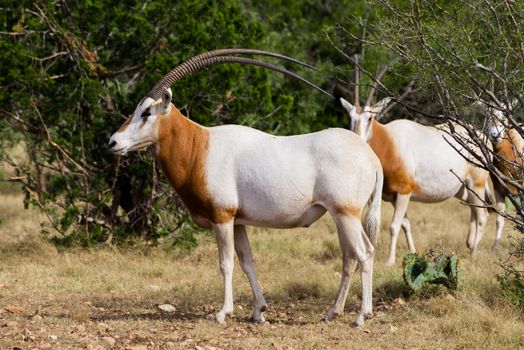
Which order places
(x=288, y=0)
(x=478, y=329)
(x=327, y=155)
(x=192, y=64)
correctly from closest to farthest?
(x=478, y=329), (x=327, y=155), (x=192, y=64), (x=288, y=0)

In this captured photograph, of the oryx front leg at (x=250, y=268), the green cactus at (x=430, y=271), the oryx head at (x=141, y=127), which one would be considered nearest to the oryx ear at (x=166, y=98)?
the oryx head at (x=141, y=127)

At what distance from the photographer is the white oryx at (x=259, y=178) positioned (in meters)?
8.05

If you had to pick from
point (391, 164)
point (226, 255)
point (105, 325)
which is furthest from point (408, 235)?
point (105, 325)

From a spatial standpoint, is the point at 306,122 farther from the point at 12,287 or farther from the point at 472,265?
the point at 12,287

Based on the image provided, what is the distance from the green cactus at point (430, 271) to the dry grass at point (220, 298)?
0.44ft

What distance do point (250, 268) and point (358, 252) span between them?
1.10 m

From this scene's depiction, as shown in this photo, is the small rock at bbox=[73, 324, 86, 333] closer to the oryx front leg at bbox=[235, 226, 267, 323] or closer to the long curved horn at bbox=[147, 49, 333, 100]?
the oryx front leg at bbox=[235, 226, 267, 323]

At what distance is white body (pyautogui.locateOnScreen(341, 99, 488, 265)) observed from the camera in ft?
38.4

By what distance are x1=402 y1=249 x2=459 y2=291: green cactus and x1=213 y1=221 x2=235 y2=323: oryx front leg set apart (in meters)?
1.76

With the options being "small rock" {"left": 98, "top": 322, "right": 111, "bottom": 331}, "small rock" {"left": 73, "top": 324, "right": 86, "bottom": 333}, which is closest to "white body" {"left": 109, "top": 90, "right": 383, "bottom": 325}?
"small rock" {"left": 98, "top": 322, "right": 111, "bottom": 331}

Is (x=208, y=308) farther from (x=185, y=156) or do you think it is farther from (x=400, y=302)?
(x=400, y=302)

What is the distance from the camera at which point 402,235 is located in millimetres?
14180

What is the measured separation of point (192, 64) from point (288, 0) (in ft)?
36.3

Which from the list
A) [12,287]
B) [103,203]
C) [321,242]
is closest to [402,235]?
[321,242]
